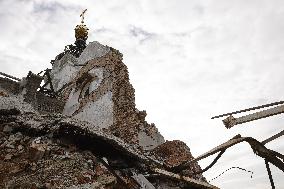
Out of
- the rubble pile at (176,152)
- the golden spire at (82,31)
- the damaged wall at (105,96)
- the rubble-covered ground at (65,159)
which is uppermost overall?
the golden spire at (82,31)

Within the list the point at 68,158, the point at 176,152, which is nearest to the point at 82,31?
the point at 176,152

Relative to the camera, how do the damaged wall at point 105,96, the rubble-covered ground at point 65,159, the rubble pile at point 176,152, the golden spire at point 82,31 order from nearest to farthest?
the rubble-covered ground at point 65,159, the rubble pile at point 176,152, the damaged wall at point 105,96, the golden spire at point 82,31

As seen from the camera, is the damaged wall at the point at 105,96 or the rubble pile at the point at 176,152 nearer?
the rubble pile at the point at 176,152

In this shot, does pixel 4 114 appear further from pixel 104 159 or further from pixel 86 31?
pixel 86 31

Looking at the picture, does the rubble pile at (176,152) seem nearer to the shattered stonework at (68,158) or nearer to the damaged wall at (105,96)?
the damaged wall at (105,96)

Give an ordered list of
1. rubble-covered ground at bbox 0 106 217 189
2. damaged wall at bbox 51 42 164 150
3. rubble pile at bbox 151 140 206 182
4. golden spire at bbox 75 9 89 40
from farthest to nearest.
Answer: golden spire at bbox 75 9 89 40 → damaged wall at bbox 51 42 164 150 → rubble pile at bbox 151 140 206 182 → rubble-covered ground at bbox 0 106 217 189

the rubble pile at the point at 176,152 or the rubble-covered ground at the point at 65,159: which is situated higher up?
the rubble pile at the point at 176,152

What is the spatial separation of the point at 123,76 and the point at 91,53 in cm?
291

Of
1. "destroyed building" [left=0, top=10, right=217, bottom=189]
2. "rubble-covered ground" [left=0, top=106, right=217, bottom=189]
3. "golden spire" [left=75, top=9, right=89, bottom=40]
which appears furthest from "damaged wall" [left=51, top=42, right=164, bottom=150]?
"golden spire" [left=75, top=9, right=89, bottom=40]

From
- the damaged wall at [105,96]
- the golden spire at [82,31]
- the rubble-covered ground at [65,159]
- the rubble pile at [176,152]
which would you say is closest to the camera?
the rubble-covered ground at [65,159]

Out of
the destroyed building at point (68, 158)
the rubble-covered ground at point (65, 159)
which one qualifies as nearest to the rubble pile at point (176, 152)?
the destroyed building at point (68, 158)

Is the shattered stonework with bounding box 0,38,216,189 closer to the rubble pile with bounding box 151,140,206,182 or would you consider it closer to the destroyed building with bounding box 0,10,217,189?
the destroyed building with bounding box 0,10,217,189

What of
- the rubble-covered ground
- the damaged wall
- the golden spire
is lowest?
the rubble-covered ground

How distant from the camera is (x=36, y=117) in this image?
5.62m
